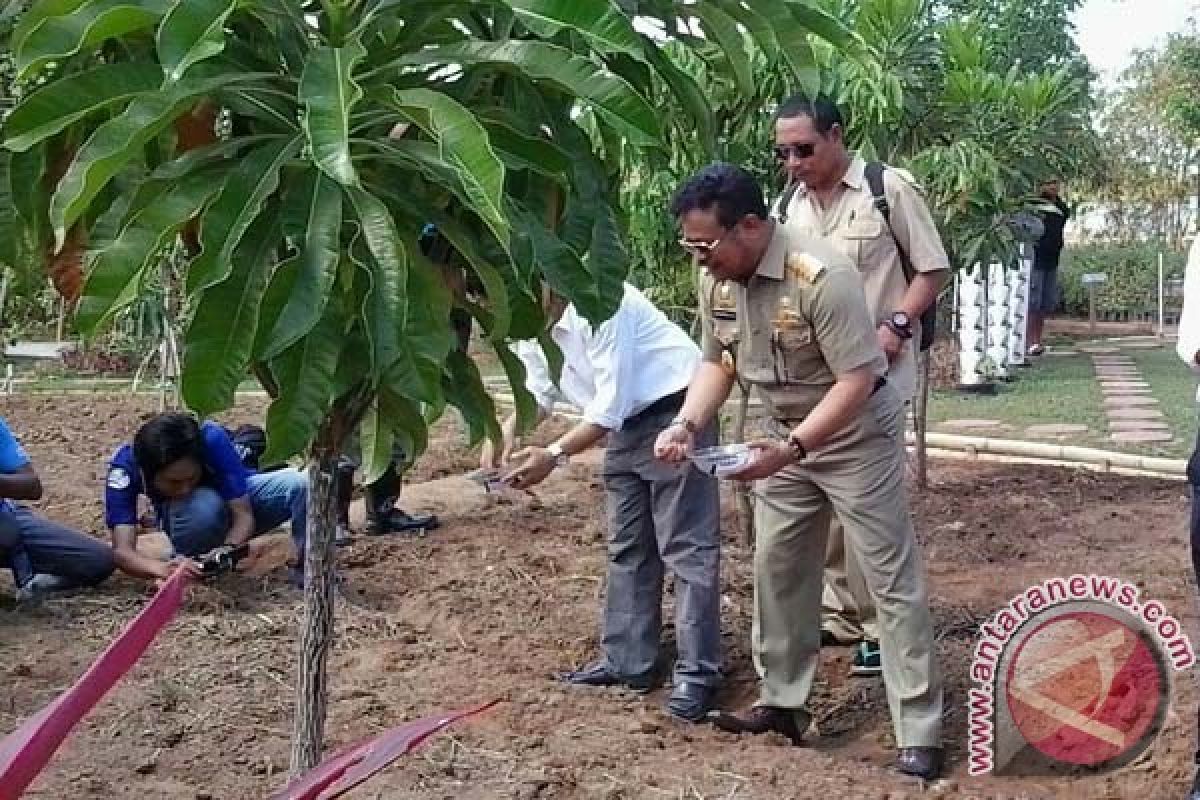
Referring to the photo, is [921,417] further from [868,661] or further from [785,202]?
[868,661]

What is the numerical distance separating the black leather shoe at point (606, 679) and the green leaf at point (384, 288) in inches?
99.6

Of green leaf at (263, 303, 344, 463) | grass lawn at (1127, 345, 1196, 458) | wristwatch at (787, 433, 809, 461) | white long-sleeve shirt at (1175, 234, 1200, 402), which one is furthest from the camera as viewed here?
grass lawn at (1127, 345, 1196, 458)

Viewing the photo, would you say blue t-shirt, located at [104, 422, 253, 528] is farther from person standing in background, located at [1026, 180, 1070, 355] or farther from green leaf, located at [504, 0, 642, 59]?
person standing in background, located at [1026, 180, 1070, 355]

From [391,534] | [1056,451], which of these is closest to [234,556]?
[391,534]

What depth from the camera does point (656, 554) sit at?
4609mm

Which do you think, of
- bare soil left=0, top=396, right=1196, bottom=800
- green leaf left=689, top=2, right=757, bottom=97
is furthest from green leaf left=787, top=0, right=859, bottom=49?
bare soil left=0, top=396, right=1196, bottom=800

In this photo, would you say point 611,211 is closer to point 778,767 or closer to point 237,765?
point 778,767

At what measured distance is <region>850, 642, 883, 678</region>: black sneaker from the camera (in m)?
4.54

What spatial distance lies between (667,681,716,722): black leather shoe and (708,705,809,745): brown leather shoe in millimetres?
116

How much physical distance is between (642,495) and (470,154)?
2686mm

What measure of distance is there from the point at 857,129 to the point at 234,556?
10.4 feet

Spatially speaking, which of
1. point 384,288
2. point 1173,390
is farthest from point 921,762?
point 1173,390

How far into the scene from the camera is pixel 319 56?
6.99 ft

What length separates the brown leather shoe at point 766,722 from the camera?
415cm
